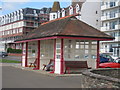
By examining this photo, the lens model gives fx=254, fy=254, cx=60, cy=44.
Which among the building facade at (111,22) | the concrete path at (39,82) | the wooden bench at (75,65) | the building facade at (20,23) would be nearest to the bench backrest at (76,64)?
the wooden bench at (75,65)

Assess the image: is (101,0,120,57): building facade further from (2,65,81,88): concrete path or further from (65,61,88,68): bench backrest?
(2,65,81,88): concrete path

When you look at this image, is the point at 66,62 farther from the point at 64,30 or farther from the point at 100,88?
the point at 100,88

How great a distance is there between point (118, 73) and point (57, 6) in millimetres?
74233

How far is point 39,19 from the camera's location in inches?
4173

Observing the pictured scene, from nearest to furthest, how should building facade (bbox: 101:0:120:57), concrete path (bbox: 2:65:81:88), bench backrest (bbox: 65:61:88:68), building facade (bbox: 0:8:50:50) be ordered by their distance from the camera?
1. concrete path (bbox: 2:65:81:88)
2. bench backrest (bbox: 65:61:88:68)
3. building facade (bbox: 101:0:120:57)
4. building facade (bbox: 0:8:50:50)

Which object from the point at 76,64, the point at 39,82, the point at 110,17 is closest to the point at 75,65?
the point at 76,64

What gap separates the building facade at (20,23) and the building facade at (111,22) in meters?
39.7

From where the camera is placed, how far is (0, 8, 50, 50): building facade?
98938 millimetres

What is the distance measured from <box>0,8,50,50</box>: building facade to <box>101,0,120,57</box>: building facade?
39.7 metres

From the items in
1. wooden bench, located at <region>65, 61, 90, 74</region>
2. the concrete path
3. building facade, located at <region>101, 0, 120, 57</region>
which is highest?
building facade, located at <region>101, 0, 120, 57</region>

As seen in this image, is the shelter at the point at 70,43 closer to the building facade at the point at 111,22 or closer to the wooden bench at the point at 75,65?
the wooden bench at the point at 75,65

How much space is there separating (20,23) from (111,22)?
4641cm

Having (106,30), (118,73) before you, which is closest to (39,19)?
(106,30)

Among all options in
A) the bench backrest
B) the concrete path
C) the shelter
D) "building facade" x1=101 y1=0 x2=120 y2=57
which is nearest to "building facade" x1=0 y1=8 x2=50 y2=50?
"building facade" x1=101 y1=0 x2=120 y2=57
